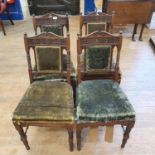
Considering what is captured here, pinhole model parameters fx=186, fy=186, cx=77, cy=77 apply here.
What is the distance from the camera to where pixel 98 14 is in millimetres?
2127

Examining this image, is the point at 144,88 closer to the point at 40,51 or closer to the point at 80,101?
the point at 80,101

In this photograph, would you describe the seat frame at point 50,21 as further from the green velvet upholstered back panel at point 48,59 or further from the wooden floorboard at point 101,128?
the wooden floorboard at point 101,128

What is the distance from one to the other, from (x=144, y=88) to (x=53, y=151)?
Result: 1382 millimetres

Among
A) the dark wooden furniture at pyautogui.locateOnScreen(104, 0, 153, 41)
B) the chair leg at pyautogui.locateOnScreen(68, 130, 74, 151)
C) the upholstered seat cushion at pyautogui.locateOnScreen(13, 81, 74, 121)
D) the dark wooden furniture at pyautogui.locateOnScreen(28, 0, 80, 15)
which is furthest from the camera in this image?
the dark wooden furniture at pyautogui.locateOnScreen(28, 0, 80, 15)

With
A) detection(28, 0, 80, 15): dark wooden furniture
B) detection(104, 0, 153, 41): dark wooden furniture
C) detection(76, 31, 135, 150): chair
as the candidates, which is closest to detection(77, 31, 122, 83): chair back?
detection(76, 31, 135, 150): chair

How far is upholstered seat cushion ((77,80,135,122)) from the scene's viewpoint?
140 cm

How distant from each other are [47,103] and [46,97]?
3.0 inches

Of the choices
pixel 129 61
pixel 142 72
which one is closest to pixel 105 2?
pixel 129 61

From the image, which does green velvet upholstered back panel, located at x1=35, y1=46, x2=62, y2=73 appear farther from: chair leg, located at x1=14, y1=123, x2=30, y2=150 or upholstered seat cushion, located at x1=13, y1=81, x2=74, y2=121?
chair leg, located at x1=14, y1=123, x2=30, y2=150

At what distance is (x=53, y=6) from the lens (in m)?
4.56

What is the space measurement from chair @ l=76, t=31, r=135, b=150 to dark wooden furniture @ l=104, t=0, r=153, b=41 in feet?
5.71

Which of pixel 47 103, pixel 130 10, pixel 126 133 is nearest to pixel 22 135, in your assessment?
pixel 47 103

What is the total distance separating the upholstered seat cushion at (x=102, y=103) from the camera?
140 cm

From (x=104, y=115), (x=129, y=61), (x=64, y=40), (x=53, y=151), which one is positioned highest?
(x=64, y=40)
